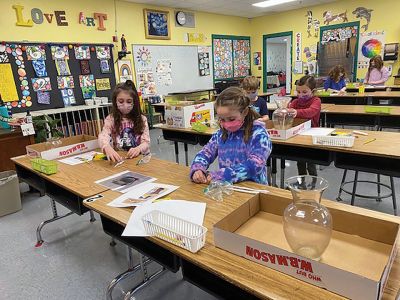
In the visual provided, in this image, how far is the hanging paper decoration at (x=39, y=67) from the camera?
4.92 m

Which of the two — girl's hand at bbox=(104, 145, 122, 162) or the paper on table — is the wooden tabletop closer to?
the paper on table

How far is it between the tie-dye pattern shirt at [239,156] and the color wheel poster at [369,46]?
680cm

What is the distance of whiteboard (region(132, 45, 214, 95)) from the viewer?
644 cm

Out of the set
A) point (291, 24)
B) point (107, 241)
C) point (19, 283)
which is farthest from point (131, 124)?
point (291, 24)

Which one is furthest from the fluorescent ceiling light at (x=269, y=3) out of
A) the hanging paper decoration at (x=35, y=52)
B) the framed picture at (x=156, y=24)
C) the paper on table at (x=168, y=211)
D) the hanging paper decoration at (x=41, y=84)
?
the paper on table at (x=168, y=211)

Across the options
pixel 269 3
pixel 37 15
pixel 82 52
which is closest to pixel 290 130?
pixel 82 52

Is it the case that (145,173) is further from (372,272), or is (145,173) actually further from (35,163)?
(372,272)

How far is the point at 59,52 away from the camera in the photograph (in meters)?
5.17

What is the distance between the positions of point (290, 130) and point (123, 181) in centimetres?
145

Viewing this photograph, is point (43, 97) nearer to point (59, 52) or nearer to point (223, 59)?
point (59, 52)

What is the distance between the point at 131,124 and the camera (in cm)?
234

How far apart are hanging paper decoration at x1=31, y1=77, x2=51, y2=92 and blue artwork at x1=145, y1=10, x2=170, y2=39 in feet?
7.90

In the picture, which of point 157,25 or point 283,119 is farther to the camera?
point 157,25

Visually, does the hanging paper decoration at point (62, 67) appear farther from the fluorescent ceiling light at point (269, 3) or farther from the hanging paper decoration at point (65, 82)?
the fluorescent ceiling light at point (269, 3)
